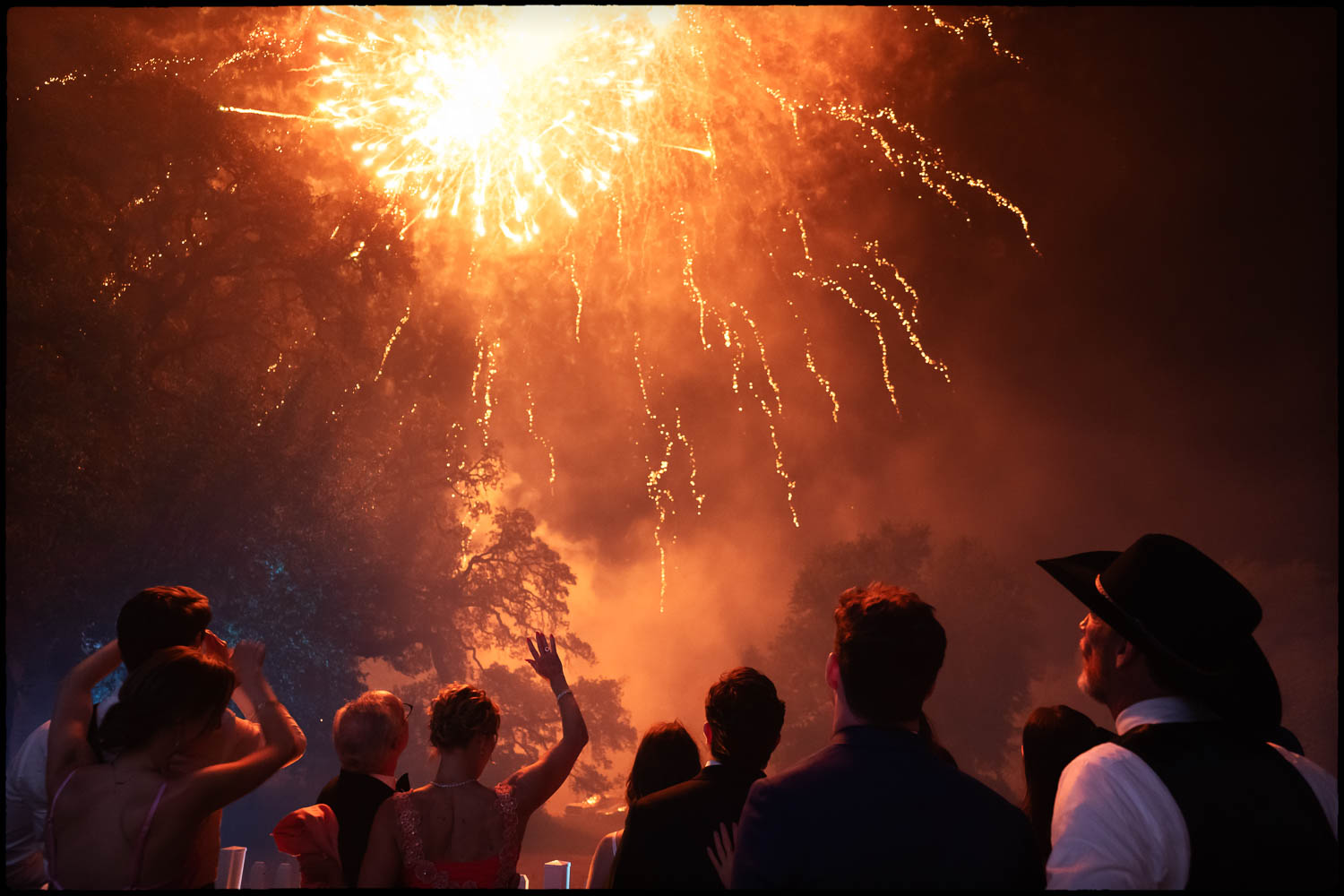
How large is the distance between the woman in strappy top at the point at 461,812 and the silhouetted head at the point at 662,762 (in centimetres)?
24

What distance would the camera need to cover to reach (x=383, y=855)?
2.62 metres

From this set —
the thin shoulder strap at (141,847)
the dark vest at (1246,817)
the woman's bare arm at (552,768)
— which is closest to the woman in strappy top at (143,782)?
the thin shoulder strap at (141,847)

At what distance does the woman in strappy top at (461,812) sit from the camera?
264 cm

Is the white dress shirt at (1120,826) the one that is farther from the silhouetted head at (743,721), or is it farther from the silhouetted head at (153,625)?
the silhouetted head at (153,625)

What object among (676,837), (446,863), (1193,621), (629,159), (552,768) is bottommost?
(446,863)

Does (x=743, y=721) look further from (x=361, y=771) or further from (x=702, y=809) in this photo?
(x=361, y=771)

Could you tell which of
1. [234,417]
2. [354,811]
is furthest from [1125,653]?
[234,417]

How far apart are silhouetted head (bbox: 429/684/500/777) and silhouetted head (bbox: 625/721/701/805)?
515 millimetres

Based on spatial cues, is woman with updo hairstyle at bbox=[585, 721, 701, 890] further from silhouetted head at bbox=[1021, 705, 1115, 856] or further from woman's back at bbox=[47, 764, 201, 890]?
woman's back at bbox=[47, 764, 201, 890]

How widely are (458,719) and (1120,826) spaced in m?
1.99

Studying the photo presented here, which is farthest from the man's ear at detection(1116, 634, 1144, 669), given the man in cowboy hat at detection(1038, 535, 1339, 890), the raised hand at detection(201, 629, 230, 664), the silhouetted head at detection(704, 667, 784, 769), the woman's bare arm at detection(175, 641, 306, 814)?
the raised hand at detection(201, 629, 230, 664)

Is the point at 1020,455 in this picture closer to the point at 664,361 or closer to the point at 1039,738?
the point at 664,361

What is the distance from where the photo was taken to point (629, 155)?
56.9 ft

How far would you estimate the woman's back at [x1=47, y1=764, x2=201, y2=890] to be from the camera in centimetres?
222
